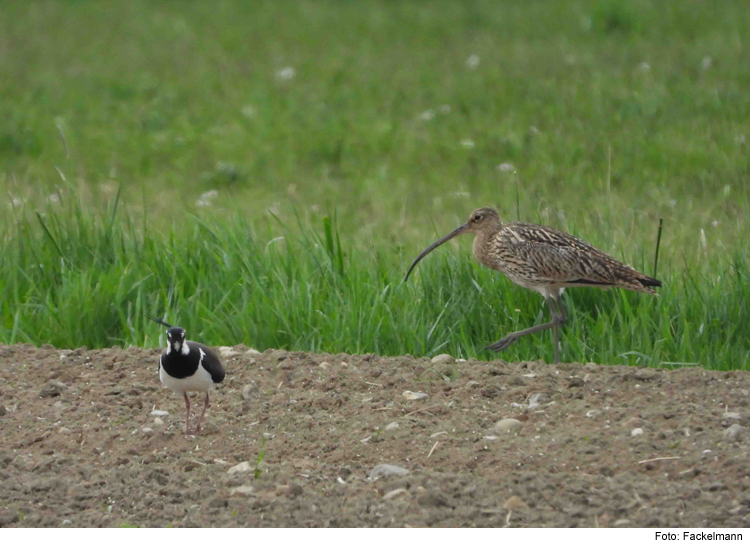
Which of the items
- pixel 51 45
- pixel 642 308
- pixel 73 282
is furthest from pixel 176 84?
pixel 642 308

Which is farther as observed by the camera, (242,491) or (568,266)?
(568,266)

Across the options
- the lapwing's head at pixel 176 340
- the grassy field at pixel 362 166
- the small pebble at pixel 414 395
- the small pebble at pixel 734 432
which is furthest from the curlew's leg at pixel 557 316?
the lapwing's head at pixel 176 340

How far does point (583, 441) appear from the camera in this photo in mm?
4289

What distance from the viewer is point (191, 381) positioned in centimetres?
449

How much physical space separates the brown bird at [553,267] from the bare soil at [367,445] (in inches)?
Answer: 20.5

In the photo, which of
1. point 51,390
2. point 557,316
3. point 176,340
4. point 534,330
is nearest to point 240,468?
point 176,340

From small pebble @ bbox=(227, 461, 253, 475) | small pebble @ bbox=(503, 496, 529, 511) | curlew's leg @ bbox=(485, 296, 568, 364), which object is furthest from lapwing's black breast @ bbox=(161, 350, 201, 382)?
curlew's leg @ bbox=(485, 296, 568, 364)

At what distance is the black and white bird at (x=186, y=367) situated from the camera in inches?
175

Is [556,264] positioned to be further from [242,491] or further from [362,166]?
[362,166]

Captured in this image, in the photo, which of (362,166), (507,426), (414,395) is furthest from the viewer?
(362,166)

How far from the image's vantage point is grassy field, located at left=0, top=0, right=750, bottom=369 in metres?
5.93

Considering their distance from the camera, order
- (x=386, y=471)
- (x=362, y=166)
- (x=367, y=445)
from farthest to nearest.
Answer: (x=362, y=166) < (x=367, y=445) < (x=386, y=471)

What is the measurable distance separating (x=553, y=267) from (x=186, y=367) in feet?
6.91

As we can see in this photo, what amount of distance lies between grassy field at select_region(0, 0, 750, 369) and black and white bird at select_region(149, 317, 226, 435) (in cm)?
115
